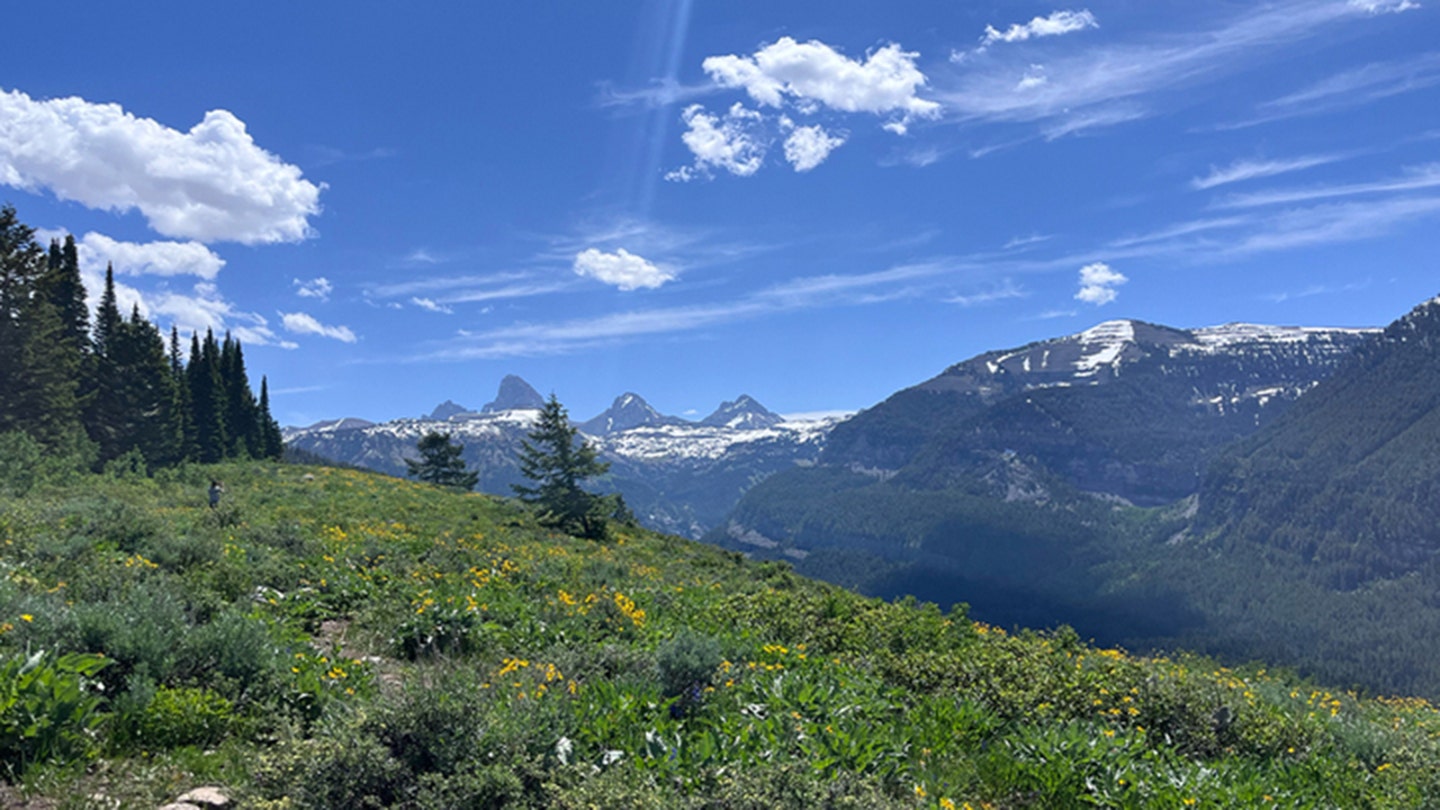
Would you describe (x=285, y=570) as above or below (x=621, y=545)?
above

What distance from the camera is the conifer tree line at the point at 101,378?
42.0 m

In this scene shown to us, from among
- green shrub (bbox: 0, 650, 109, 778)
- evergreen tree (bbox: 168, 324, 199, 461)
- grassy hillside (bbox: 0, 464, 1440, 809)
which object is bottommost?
grassy hillside (bbox: 0, 464, 1440, 809)

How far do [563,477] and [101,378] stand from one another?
40.2 meters

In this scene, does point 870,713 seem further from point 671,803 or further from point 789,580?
point 789,580

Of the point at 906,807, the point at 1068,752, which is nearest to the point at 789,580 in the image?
the point at 1068,752

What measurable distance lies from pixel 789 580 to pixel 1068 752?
689 inches

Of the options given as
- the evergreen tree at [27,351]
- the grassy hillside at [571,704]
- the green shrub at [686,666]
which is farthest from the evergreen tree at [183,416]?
the green shrub at [686,666]

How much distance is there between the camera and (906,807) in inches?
225

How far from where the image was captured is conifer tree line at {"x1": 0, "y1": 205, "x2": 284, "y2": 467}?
42000 millimetres

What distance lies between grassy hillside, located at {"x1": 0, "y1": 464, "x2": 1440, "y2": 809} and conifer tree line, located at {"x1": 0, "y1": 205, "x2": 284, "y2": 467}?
39.2 m

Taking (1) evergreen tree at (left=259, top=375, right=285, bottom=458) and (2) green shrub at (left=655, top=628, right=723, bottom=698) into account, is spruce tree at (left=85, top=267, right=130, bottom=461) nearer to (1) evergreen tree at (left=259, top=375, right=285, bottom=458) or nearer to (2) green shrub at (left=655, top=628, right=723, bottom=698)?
(1) evergreen tree at (left=259, top=375, right=285, bottom=458)

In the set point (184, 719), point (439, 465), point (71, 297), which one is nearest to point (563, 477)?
point (184, 719)

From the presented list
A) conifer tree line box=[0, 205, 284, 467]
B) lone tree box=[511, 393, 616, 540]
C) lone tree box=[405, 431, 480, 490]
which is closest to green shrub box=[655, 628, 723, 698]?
→ lone tree box=[511, 393, 616, 540]

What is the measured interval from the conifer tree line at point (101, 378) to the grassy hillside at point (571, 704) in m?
39.2
